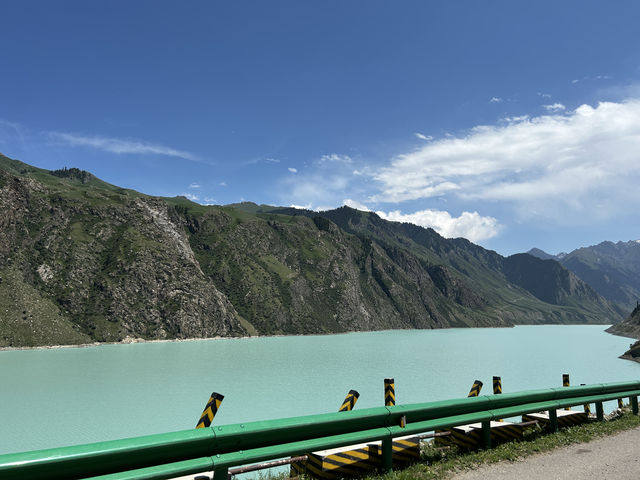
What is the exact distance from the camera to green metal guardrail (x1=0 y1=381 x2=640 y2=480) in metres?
4.76

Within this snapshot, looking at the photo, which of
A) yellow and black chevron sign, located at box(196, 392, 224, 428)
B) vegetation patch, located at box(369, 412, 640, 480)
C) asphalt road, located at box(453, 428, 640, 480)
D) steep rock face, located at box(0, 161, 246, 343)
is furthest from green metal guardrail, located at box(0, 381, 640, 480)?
steep rock face, located at box(0, 161, 246, 343)

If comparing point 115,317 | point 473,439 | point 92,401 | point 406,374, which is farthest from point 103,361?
point 473,439

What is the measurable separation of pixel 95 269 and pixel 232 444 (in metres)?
199

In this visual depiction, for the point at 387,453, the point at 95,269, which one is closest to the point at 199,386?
the point at 387,453

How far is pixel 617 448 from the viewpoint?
10.1 meters

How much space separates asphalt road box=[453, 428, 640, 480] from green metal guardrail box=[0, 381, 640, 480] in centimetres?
99

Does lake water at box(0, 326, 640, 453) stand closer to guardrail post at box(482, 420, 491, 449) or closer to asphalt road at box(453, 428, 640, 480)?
guardrail post at box(482, 420, 491, 449)

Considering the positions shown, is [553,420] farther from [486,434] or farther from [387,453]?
[387,453]

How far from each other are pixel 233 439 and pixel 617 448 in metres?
9.88

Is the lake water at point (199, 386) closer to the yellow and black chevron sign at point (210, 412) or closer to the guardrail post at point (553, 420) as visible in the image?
the yellow and black chevron sign at point (210, 412)

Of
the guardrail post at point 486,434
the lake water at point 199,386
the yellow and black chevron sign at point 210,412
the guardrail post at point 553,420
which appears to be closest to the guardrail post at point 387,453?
the guardrail post at point 486,434

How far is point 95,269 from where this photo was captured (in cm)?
17888

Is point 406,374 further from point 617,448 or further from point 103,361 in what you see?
point 103,361

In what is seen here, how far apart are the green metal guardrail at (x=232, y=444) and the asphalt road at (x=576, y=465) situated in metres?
0.99
